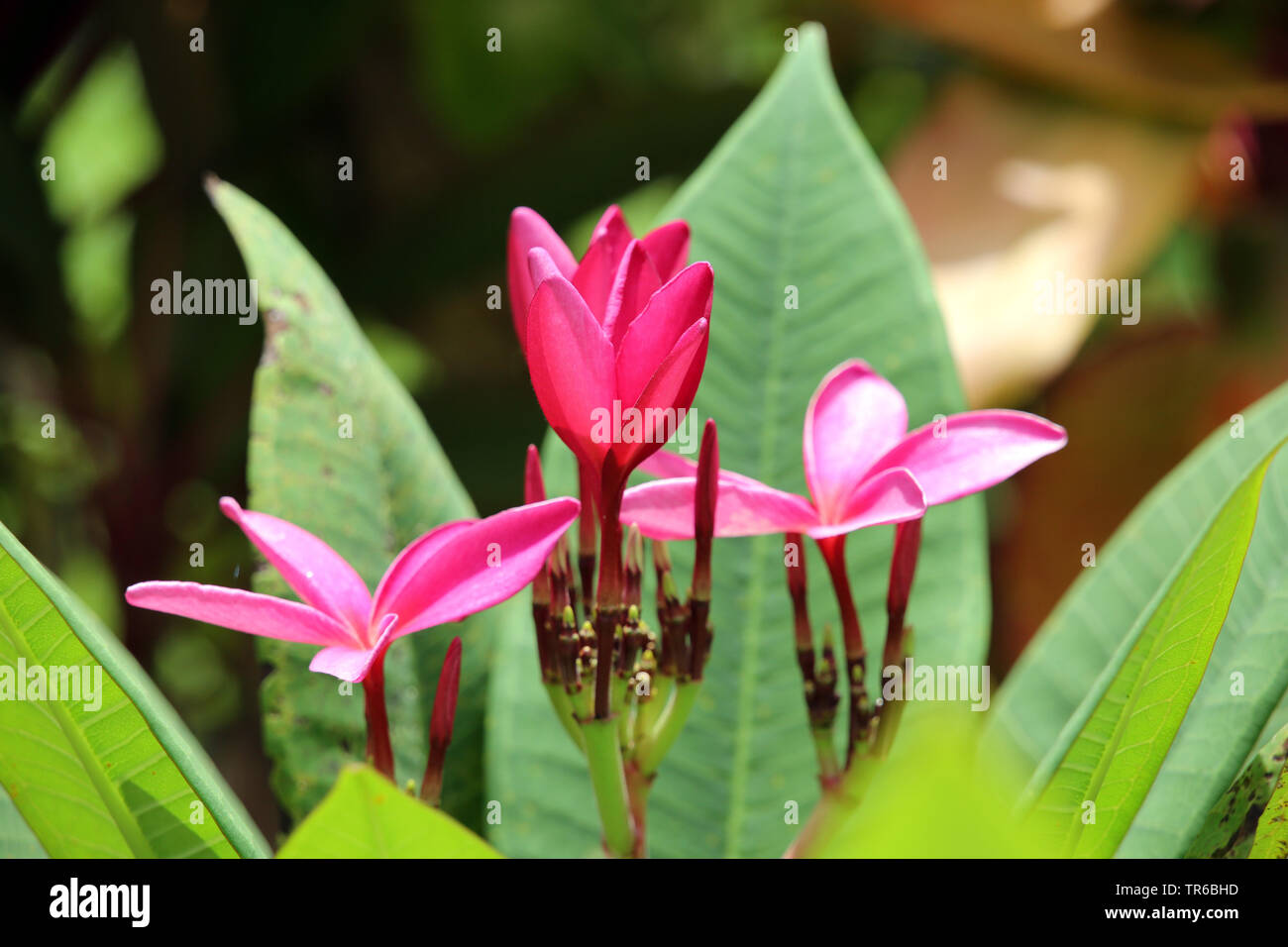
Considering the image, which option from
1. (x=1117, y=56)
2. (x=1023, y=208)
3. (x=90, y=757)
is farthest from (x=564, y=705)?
(x=1117, y=56)

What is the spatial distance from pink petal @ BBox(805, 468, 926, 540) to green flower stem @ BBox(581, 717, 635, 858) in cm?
8

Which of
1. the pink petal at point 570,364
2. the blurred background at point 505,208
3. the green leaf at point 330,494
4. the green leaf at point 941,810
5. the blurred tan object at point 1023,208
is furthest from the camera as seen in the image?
the blurred background at point 505,208

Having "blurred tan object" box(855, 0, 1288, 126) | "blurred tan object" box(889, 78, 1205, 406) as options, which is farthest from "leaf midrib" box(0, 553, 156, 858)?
"blurred tan object" box(855, 0, 1288, 126)

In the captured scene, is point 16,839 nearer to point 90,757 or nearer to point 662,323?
point 90,757

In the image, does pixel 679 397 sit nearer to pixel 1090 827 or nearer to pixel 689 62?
pixel 1090 827

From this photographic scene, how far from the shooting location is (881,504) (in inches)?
12.2

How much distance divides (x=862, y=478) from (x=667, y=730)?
9 cm

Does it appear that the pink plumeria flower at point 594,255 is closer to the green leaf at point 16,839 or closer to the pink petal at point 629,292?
the pink petal at point 629,292

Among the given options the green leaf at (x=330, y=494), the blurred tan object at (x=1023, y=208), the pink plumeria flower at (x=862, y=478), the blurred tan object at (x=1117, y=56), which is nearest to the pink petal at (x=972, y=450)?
the pink plumeria flower at (x=862, y=478)

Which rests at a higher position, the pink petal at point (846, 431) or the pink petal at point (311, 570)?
Answer: the pink petal at point (846, 431)

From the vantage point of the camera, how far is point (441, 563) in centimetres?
29

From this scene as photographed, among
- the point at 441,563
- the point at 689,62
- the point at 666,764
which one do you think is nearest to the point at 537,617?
the point at 441,563

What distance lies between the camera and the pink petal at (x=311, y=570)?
0.95ft
